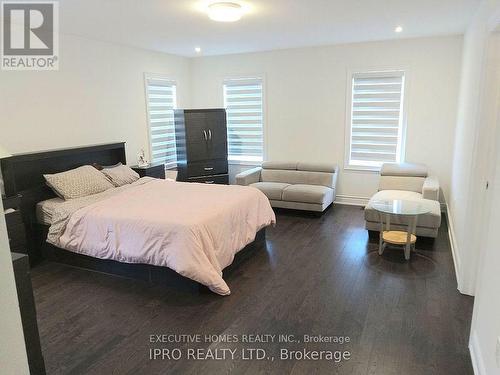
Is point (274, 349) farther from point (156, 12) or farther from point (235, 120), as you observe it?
point (235, 120)

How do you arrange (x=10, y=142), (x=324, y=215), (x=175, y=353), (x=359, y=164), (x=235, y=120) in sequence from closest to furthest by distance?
(x=175, y=353), (x=10, y=142), (x=324, y=215), (x=359, y=164), (x=235, y=120)

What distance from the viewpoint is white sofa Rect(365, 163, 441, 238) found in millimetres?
4051

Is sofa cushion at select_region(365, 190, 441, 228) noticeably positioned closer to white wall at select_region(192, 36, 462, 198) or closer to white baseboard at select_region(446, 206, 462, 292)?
white baseboard at select_region(446, 206, 462, 292)

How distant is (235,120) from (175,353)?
16.1 ft

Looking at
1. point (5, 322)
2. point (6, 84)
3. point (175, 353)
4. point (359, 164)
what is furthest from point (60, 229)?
point (359, 164)

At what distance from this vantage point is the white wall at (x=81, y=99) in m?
3.86

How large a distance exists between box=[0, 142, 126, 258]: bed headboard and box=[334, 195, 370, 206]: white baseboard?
12.7 feet

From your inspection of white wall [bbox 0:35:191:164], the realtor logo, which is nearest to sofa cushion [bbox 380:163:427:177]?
white wall [bbox 0:35:191:164]

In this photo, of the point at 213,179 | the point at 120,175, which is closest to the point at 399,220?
A: the point at 213,179

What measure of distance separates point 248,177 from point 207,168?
0.79 metres

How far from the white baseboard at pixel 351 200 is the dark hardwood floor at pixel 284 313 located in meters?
1.83

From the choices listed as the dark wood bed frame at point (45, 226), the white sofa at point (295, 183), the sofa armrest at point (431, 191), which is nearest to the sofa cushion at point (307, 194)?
the white sofa at point (295, 183)

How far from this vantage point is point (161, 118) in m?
6.12

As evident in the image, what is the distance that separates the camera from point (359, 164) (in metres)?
5.79
